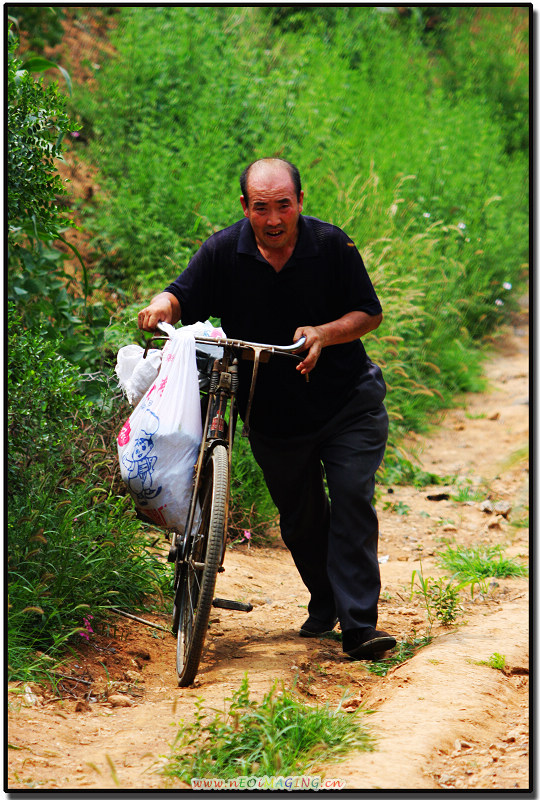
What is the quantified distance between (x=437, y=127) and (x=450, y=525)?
577cm

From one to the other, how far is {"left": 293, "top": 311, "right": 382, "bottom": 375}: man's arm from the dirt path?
0.91 metres

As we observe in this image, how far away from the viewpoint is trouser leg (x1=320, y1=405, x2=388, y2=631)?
3494 mm

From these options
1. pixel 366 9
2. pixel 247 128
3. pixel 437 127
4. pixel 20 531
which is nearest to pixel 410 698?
pixel 20 531

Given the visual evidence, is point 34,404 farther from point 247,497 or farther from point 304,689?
point 247,497

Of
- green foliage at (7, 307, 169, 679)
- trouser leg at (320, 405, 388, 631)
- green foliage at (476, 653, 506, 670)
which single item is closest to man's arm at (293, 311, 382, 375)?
trouser leg at (320, 405, 388, 631)

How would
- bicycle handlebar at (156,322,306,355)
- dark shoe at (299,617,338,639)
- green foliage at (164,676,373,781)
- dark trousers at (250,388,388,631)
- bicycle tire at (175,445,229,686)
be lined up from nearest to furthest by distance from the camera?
green foliage at (164,676,373,781), bicycle tire at (175,445,229,686), bicycle handlebar at (156,322,306,355), dark trousers at (250,388,388,631), dark shoe at (299,617,338,639)

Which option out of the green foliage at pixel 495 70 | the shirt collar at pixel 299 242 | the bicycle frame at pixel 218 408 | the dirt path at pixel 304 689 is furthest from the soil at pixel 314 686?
the green foliage at pixel 495 70

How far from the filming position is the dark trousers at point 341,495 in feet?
11.5

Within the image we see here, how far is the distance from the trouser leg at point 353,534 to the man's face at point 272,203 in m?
0.86

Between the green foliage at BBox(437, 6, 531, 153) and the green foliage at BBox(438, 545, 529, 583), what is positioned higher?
the green foliage at BBox(437, 6, 531, 153)

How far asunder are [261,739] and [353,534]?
1051mm

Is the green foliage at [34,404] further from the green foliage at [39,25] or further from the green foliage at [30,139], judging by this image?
the green foliage at [39,25]

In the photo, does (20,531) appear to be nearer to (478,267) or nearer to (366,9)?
(478,267)

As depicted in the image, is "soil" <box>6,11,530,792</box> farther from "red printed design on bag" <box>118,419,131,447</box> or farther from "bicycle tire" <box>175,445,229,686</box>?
"red printed design on bag" <box>118,419,131,447</box>
